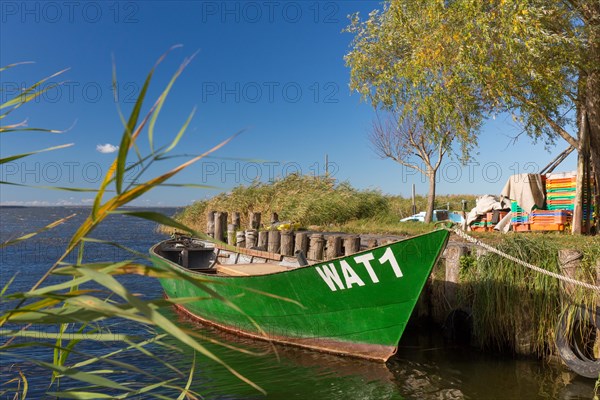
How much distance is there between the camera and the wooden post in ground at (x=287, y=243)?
13.5m

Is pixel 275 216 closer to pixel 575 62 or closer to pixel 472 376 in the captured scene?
pixel 575 62

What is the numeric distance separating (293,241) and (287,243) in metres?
0.24

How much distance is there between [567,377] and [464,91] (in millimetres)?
8962

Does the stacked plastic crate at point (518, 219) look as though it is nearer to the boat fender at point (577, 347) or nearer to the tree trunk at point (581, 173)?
the tree trunk at point (581, 173)

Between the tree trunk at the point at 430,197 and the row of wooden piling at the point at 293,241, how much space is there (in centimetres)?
724

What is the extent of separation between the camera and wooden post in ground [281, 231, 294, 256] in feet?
44.3

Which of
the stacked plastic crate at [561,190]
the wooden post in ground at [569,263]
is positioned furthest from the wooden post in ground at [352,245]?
the stacked plastic crate at [561,190]

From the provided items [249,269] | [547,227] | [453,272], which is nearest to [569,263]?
[453,272]

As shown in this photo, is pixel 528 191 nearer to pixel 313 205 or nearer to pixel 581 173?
pixel 581 173

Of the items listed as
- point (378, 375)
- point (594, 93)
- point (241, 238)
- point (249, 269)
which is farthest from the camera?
point (241, 238)

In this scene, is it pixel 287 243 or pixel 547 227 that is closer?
pixel 287 243

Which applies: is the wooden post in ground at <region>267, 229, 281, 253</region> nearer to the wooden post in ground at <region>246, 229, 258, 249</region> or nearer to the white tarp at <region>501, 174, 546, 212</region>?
the wooden post in ground at <region>246, 229, 258, 249</region>

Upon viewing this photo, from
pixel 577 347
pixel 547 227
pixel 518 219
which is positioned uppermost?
pixel 518 219

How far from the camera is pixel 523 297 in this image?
26.3ft
